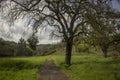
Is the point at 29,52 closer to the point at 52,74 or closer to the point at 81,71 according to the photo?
the point at 81,71

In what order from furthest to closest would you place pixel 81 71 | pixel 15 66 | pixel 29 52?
pixel 29 52 → pixel 15 66 → pixel 81 71

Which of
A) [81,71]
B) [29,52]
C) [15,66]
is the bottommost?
[29,52]

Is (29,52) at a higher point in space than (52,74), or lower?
lower

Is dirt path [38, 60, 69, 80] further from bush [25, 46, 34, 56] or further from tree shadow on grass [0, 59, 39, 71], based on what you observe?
bush [25, 46, 34, 56]

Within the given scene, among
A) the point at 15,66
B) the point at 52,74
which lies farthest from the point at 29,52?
Answer: the point at 52,74

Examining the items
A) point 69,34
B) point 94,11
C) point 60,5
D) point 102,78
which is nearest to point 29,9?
point 60,5

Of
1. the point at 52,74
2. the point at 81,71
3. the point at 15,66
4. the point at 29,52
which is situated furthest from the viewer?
the point at 29,52

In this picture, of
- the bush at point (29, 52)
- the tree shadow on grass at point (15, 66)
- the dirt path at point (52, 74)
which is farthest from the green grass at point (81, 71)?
the bush at point (29, 52)

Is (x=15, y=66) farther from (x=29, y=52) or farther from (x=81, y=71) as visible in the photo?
(x=29, y=52)

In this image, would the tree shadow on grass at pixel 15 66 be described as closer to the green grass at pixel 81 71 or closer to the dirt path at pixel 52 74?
the green grass at pixel 81 71

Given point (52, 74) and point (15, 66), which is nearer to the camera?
point (52, 74)

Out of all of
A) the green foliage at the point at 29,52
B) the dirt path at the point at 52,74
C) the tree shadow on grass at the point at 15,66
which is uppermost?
the dirt path at the point at 52,74

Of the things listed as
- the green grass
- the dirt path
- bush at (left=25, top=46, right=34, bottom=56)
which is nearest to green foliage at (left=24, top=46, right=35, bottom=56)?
bush at (left=25, top=46, right=34, bottom=56)

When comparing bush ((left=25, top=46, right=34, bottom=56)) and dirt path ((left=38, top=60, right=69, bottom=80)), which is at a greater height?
dirt path ((left=38, top=60, right=69, bottom=80))
